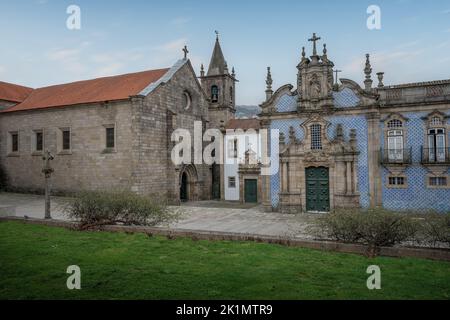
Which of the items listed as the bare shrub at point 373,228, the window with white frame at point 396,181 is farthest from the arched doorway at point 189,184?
the bare shrub at point 373,228

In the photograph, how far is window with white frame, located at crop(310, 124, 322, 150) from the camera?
20812 millimetres

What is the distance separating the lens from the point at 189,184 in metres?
29.7

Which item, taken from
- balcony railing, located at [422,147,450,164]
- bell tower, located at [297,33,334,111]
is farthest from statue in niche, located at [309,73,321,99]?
balcony railing, located at [422,147,450,164]

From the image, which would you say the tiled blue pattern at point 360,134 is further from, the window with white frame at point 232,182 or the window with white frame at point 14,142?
the window with white frame at point 14,142

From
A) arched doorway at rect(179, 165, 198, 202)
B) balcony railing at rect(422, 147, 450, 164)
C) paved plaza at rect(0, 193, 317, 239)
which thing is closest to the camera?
paved plaza at rect(0, 193, 317, 239)

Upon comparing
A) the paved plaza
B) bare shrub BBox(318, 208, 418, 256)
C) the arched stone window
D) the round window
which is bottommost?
the paved plaza

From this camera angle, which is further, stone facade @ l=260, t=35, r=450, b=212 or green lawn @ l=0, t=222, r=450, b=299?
stone facade @ l=260, t=35, r=450, b=212

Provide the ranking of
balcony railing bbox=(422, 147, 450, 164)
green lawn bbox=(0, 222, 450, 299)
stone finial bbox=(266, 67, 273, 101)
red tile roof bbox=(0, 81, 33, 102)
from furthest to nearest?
red tile roof bbox=(0, 81, 33, 102), stone finial bbox=(266, 67, 273, 101), balcony railing bbox=(422, 147, 450, 164), green lawn bbox=(0, 222, 450, 299)

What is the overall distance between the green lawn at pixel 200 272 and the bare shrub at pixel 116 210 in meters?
2.06

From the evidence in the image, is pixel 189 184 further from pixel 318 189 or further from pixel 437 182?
pixel 437 182

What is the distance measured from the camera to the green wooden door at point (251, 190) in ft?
96.0

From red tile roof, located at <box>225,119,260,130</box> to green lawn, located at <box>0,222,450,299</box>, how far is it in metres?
21.5

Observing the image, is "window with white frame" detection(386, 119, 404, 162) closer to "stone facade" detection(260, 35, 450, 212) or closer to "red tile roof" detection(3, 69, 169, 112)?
"stone facade" detection(260, 35, 450, 212)

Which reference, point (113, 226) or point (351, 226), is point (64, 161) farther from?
point (351, 226)
